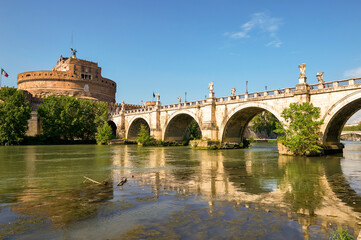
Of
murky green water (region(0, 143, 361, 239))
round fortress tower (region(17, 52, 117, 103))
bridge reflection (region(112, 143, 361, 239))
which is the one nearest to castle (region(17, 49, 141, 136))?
round fortress tower (region(17, 52, 117, 103))

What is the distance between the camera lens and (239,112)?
34.5 m

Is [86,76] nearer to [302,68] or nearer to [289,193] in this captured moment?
[302,68]

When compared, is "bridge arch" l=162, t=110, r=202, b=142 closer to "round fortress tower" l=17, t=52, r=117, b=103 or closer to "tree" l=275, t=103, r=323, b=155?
"tree" l=275, t=103, r=323, b=155

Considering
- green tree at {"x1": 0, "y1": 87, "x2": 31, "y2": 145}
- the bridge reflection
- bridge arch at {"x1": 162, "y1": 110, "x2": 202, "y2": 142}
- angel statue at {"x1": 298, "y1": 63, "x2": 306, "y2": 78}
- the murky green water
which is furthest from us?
green tree at {"x1": 0, "y1": 87, "x2": 31, "y2": 145}

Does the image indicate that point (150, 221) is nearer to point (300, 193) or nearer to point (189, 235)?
point (189, 235)

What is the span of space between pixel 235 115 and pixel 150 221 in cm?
3010

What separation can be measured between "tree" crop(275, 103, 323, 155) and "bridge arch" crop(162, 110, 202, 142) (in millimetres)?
23647

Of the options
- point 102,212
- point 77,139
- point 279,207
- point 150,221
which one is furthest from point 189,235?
point 77,139

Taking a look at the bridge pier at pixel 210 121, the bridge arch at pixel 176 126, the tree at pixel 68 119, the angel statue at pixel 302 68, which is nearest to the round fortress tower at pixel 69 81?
the tree at pixel 68 119

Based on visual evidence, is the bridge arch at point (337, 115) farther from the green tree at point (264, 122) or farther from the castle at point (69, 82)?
the castle at point (69, 82)

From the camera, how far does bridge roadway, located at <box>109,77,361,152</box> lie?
23344mm

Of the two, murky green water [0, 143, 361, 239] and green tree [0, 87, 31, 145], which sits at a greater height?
green tree [0, 87, 31, 145]

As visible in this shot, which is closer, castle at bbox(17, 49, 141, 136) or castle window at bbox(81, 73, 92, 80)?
castle at bbox(17, 49, 141, 136)

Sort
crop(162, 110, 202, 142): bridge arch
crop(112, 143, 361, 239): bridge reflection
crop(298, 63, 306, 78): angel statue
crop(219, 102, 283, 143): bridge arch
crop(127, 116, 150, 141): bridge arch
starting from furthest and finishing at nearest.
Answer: crop(127, 116, 150, 141): bridge arch, crop(162, 110, 202, 142): bridge arch, crop(219, 102, 283, 143): bridge arch, crop(298, 63, 306, 78): angel statue, crop(112, 143, 361, 239): bridge reflection
